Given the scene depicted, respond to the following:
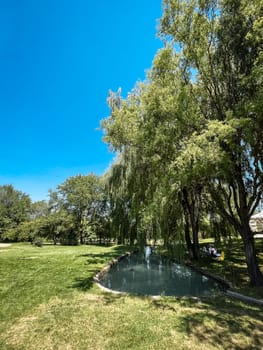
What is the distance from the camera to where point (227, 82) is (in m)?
5.95

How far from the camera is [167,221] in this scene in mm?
7242

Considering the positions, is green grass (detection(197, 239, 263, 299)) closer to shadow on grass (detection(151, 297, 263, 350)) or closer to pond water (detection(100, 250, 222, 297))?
pond water (detection(100, 250, 222, 297))

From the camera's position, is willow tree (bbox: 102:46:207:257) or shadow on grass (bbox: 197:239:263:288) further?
shadow on grass (bbox: 197:239:263:288)

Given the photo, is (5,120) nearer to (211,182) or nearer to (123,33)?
(123,33)

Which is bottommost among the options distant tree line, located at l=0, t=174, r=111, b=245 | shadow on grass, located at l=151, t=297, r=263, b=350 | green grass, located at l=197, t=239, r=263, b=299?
shadow on grass, located at l=151, t=297, r=263, b=350

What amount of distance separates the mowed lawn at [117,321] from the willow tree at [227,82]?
9.67 feet

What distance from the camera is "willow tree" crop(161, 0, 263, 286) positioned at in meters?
4.82

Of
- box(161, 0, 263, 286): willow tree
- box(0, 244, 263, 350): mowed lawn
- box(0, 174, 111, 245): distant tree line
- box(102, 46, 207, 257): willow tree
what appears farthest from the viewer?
box(0, 174, 111, 245): distant tree line

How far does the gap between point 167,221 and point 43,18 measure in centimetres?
905

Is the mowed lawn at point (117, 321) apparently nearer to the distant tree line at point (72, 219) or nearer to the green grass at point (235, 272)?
the green grass at point (235, 272)

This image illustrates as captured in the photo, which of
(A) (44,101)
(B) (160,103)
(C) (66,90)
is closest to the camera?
(B) (160,103)

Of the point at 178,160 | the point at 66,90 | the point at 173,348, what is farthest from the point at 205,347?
the point at 66,90

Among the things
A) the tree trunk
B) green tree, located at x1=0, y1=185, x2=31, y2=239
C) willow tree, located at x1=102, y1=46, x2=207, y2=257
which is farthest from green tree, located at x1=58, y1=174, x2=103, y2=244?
the tree trunk

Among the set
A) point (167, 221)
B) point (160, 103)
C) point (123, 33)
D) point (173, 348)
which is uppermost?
point (123, 33)
